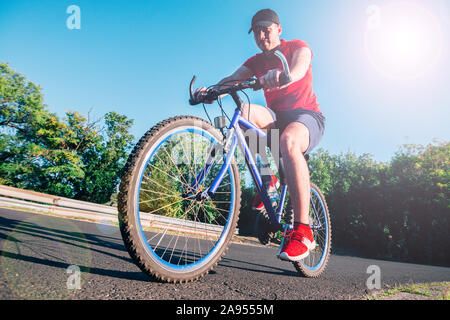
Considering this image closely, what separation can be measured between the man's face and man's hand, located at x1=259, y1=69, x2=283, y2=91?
33.7 inches

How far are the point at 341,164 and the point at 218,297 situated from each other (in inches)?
1256

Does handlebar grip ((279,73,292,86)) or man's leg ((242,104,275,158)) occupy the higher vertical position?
handlebar grip ((279,73,292,86))

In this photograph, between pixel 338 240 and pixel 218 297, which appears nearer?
pixel 218 297

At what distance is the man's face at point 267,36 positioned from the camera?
2510 millimetres

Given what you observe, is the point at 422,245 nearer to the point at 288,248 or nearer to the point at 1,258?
the point at 288,248

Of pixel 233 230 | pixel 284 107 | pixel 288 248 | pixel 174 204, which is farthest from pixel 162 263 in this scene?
pixel 284 107

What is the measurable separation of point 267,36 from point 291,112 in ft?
2.76

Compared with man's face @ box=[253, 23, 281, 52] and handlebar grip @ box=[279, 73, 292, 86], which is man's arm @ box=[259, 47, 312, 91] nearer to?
handlebar grip @ box=[279, 73, 292, 86]

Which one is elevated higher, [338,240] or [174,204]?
[174,204]

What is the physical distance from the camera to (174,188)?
1979 millimetres

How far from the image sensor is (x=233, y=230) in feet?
6.57

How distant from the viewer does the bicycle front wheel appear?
1.38 metres

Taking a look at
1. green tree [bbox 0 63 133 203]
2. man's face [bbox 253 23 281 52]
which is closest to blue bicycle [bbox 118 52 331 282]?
man's face [bbox 253 23 281 52]

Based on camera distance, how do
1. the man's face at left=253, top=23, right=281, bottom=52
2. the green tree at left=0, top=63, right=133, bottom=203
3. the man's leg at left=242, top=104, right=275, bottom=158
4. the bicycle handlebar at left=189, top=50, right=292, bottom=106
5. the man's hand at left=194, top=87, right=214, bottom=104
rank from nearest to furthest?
the bicycle handlebar at left=189, top=50, right=292, bottom=106 → the man's hand at left=194, top=87, right=214, bottom=104 → the man's leg at left=242, top=104, right=275, bottom=158 → the man's face at left=253, top=23, right=281, bottom=52 → the green tree at left=0, top=63, right=133, bottom=203
